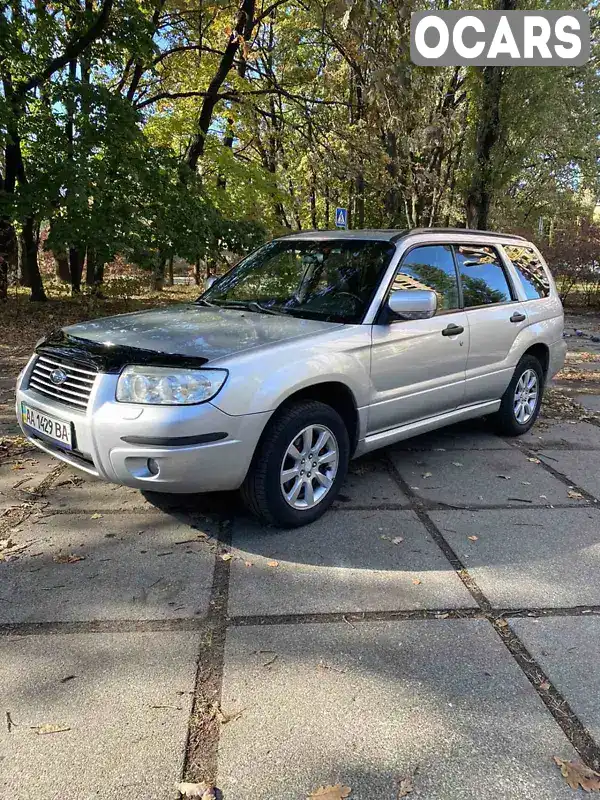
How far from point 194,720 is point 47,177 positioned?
10225 mm

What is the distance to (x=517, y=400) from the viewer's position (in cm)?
559

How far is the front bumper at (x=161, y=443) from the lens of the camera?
3.07m

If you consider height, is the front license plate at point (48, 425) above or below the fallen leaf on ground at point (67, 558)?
above

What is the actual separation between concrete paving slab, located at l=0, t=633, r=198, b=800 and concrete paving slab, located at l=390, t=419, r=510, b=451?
3198 mm

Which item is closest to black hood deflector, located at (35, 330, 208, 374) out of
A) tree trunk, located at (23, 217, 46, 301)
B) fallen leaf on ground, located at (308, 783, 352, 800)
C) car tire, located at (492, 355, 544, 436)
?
fallen leaf on ground, located at (308, 783, 352, 800)

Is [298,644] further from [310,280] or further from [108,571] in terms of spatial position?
[310,280]

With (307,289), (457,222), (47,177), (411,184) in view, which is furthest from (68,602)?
(457,222)

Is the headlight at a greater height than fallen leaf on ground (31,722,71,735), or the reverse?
the headlight

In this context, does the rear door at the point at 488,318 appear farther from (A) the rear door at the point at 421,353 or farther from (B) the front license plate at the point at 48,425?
(B) the front license plate at the point at 48,425

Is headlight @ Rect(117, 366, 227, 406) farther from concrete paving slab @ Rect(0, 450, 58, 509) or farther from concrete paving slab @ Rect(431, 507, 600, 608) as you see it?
concrete paving slab @ Rect(431, 507, 600, 608)

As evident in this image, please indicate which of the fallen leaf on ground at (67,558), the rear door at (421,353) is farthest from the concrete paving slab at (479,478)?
the fallen leaf on ground at (67,558)

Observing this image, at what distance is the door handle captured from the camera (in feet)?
14.7

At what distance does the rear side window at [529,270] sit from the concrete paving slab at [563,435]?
1.32m

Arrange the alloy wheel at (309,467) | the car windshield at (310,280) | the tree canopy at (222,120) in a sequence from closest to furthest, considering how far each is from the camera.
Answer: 1. the alloy wheel at (309,467)
2. the car windshield at (310,280)
3. the tree canopy at (222,120)
